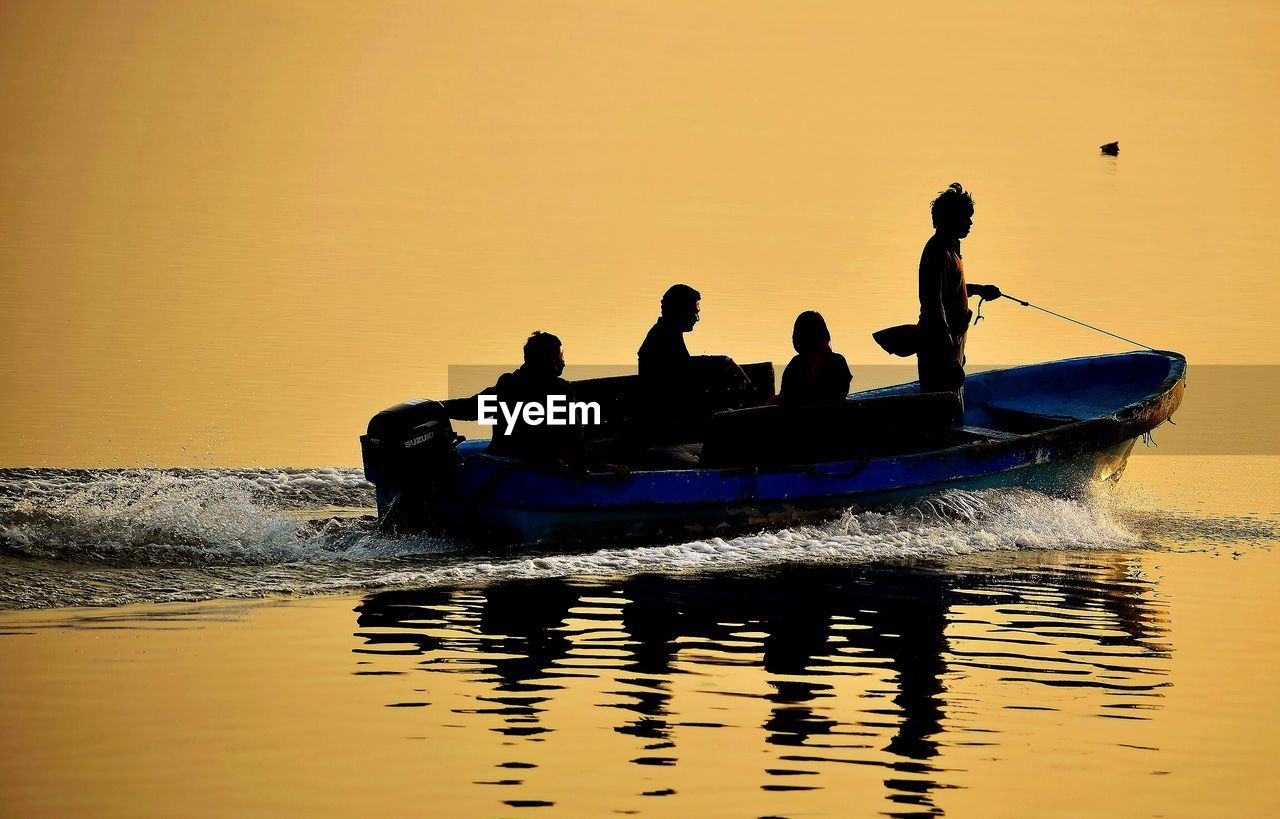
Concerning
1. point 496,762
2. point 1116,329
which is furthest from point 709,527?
point 1116,329

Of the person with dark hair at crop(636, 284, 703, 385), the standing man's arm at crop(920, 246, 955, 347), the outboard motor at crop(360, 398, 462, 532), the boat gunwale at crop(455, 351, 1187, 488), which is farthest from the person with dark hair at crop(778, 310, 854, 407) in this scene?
the outboard motor at crop(360, 398, 462, 532)

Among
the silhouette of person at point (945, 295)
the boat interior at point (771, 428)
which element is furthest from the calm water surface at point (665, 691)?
the silhouette of person at point (945, 295)

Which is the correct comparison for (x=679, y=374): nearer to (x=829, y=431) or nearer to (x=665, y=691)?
(x=829, y=431)

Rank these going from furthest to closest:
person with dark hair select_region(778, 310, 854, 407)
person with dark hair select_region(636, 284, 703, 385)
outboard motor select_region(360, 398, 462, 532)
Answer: person with dark hair select_region(636, 284, 703, 385), person with dark hair select_region(778, 310, 854, 407), outboard motor select_region(360, 398, 462, 532)

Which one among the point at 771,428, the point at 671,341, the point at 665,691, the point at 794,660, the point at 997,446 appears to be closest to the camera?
the point at 665,691

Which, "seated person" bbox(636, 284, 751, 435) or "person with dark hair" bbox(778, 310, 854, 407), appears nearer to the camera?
"person with dark hair" bbox(778, 310, 854, 407)

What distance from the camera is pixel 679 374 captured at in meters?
12.4

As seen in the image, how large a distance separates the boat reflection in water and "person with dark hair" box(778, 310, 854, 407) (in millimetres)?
1638

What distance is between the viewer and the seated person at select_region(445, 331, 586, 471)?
11375 millimetres

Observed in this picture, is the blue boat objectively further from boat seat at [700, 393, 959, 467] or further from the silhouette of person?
the silhouette of person

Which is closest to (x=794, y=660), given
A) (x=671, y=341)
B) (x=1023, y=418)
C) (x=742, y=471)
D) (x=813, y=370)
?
(x=742, y=471)

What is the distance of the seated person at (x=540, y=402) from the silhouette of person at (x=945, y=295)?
291 centimetres

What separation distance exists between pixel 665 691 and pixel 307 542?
159 inches

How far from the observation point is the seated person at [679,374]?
1222 centimetres
